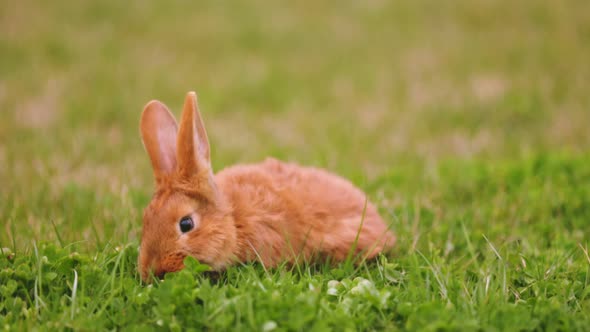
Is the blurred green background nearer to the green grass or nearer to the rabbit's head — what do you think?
the green grass

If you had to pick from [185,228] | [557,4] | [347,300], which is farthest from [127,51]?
[557,4]

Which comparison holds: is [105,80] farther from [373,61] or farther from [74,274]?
[74,274]

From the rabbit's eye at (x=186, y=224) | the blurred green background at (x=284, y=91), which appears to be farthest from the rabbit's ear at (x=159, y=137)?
the blurred green background at (x=284, y=91)

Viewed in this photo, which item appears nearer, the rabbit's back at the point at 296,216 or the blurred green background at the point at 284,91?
the rabbit's back at the point at 296,216

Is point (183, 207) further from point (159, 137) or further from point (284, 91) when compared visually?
point (284, 91)

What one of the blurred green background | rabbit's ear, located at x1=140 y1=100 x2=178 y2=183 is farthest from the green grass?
rabbit's ear, located at x1=140 y1=100 x2=178 y2=183

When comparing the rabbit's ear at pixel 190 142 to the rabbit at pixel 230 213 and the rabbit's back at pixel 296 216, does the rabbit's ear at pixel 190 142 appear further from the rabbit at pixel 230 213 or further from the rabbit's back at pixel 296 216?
the rabbit's back at pixel 296 216

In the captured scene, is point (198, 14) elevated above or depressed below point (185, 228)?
above
